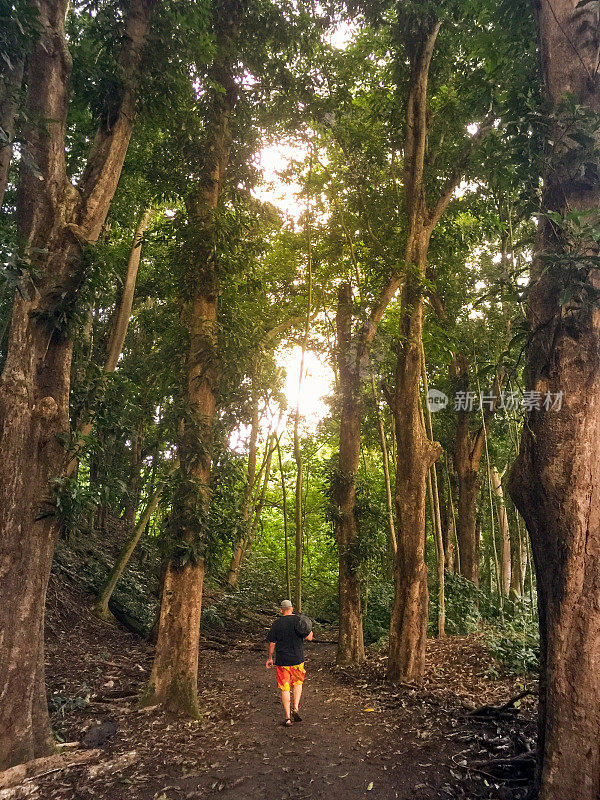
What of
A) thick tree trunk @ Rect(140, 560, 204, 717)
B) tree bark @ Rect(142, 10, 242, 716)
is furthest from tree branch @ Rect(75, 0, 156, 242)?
thick tree trunk @ Rect(140, 560, 204, 717)

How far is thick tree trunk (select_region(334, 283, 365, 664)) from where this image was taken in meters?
10.5

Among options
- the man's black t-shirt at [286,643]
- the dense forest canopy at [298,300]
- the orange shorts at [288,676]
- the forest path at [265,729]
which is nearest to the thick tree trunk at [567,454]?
the dense forest canopy at [298,300]

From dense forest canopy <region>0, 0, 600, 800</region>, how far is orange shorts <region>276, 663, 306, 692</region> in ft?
3.70

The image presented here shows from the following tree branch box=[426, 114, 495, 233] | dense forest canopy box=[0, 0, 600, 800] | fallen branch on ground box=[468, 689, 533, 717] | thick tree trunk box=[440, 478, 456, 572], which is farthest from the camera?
thick tree trunk box=[440, 478, 456, 572]

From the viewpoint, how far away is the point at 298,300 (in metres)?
13.0

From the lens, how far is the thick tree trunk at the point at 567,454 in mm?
3953

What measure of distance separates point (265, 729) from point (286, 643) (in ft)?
3.46

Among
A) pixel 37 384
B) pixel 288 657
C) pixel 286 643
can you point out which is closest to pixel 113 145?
pixel 37 384

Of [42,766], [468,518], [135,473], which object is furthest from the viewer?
[468,518]

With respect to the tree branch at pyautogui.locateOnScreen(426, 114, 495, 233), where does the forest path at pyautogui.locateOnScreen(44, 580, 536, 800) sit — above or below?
below

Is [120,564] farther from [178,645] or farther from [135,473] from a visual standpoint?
[178,645]

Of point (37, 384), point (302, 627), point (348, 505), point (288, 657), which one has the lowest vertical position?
point (288, 657)

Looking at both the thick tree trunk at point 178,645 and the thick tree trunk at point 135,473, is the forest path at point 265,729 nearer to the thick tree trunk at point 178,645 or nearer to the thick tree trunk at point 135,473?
the thick tree trunk at point 178,645

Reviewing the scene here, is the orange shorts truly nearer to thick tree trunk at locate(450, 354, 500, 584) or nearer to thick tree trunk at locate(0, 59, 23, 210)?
thick tree trunk at locate(0, 59, 23, 210)
